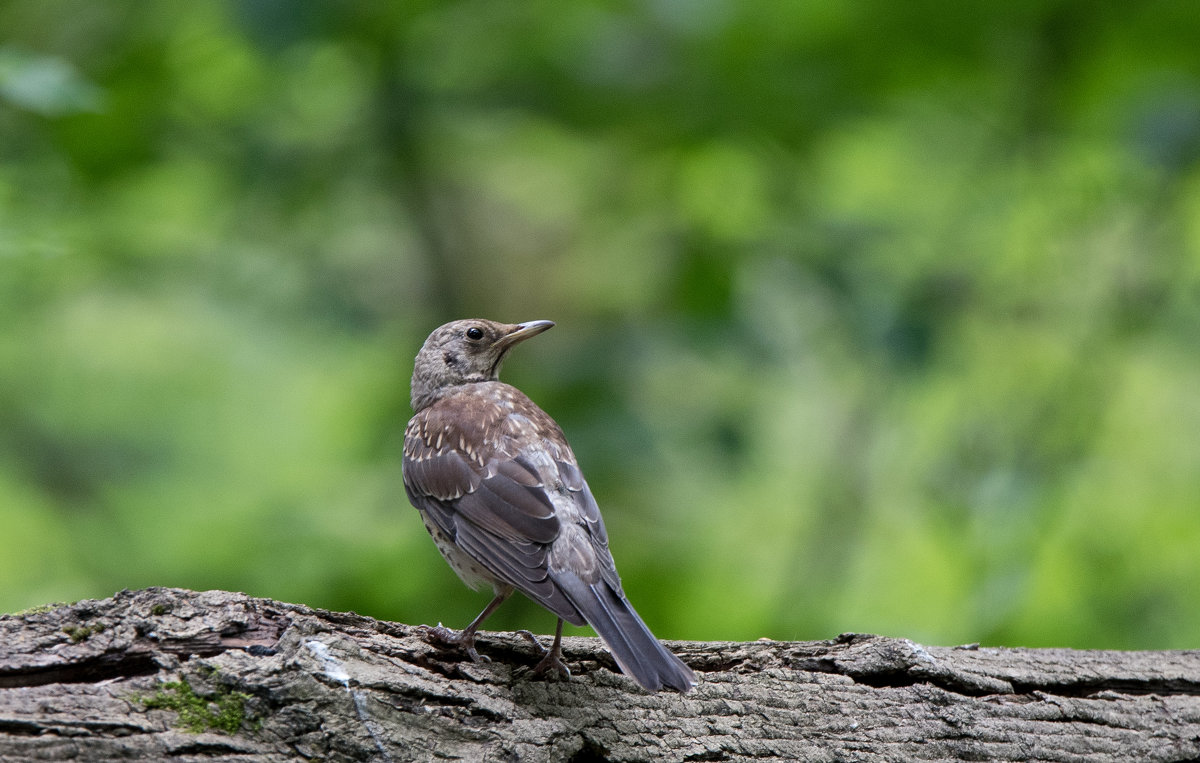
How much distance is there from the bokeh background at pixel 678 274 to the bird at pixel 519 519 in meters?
1.03

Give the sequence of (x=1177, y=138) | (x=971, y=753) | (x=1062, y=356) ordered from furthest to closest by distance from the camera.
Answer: (x=1062, y=356)
(x=1177, y=138)
(x=971, y=753)

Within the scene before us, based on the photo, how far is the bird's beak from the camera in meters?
4.66

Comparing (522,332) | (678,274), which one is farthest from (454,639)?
(678,274)

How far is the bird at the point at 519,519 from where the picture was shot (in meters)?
3.06

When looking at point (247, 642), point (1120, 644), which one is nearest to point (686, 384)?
point (1120, 644)

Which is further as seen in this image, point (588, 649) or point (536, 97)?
point (536, 97)

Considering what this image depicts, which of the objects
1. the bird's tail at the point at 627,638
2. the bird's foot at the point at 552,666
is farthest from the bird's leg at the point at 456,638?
the bird's tail at the point at 627,638

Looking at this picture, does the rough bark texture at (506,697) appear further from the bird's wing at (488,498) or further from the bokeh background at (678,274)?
the bokeh background at (678,274)

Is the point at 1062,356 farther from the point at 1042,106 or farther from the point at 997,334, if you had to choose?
the point at 1042,106

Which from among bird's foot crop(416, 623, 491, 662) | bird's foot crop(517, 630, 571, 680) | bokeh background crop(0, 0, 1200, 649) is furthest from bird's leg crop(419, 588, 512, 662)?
bokeh background crop(0, 0, 1200, 649)

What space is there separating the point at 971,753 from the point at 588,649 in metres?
1.18

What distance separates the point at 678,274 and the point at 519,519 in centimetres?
234

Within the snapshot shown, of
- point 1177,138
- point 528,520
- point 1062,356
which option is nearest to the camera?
point 528,520

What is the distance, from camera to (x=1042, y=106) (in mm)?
5605
